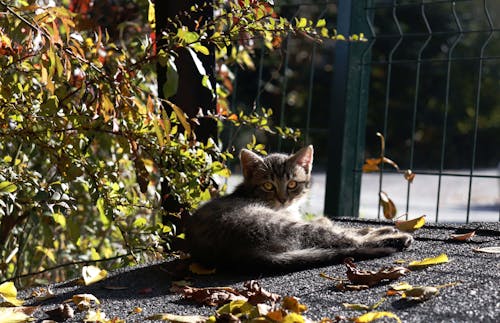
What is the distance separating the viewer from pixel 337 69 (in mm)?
5207

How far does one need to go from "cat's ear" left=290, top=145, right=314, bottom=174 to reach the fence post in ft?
1.97

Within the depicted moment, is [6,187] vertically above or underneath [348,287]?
above

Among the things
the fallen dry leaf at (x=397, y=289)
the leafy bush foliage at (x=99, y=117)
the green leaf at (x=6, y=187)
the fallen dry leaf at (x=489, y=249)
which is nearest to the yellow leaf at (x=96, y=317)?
the leafy bush foliage at (x=99, y=117)

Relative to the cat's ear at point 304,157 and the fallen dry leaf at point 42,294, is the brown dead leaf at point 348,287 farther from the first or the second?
the cat's ear at point 304,157

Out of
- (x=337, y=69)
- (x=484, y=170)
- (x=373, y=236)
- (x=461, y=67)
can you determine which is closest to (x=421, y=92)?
(x=461, y=67)

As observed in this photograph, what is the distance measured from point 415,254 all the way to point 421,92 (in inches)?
639

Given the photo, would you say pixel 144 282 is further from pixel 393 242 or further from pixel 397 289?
pixel 397 289

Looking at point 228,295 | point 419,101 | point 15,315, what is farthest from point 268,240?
point 419,101

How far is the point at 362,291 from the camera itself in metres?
2.77

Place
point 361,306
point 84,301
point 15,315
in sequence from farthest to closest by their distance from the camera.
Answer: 1. point 84,301
2. point 15,315
3. point 361,306


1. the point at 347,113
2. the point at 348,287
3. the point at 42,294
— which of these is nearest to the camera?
the point at 348,287

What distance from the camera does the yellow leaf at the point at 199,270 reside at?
3.42 m

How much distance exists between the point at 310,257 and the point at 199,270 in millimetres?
557

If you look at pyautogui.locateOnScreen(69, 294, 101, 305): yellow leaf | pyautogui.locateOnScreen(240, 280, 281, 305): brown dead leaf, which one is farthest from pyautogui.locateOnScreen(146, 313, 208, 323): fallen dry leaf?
pyautogui.locateOnScreen(69, 294, 101, 305): yellow leaf
